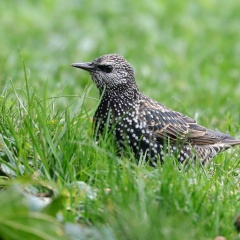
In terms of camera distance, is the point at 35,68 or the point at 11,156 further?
the point at 35,68

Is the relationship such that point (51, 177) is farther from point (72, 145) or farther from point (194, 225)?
point (194, 225)

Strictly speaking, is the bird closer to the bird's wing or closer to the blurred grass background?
the bird's wing

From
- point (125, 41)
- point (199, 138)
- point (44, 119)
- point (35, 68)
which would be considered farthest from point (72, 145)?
point (125, 41)

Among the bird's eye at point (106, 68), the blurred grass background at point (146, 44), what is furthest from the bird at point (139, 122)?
the blurred grass background at point (146, 44)

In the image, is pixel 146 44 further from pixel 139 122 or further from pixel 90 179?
pixel 90 179

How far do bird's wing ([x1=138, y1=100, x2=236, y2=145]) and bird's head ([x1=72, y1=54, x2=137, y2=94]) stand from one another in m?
0.23

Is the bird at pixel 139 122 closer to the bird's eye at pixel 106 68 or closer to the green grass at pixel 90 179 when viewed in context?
the bird's eye at pixel 106 68

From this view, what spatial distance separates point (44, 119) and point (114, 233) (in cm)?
133

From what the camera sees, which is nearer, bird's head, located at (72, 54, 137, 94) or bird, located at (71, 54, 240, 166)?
bird, located at (71, 54, 240, 166)

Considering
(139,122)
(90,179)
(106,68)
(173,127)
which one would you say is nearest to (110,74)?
(106,68)

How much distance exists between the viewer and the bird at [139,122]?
6770 millimetres

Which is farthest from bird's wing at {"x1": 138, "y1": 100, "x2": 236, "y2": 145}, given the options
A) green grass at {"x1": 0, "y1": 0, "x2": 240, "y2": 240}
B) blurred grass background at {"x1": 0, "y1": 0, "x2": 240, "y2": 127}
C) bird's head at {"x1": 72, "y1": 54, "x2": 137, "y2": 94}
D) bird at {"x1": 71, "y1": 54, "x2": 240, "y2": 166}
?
blurred grass background at {"x1": 0, "y1": 0, "x2": 240, "y2": 127}

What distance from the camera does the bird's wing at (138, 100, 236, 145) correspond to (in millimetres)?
7027

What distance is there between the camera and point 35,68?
421 inches
